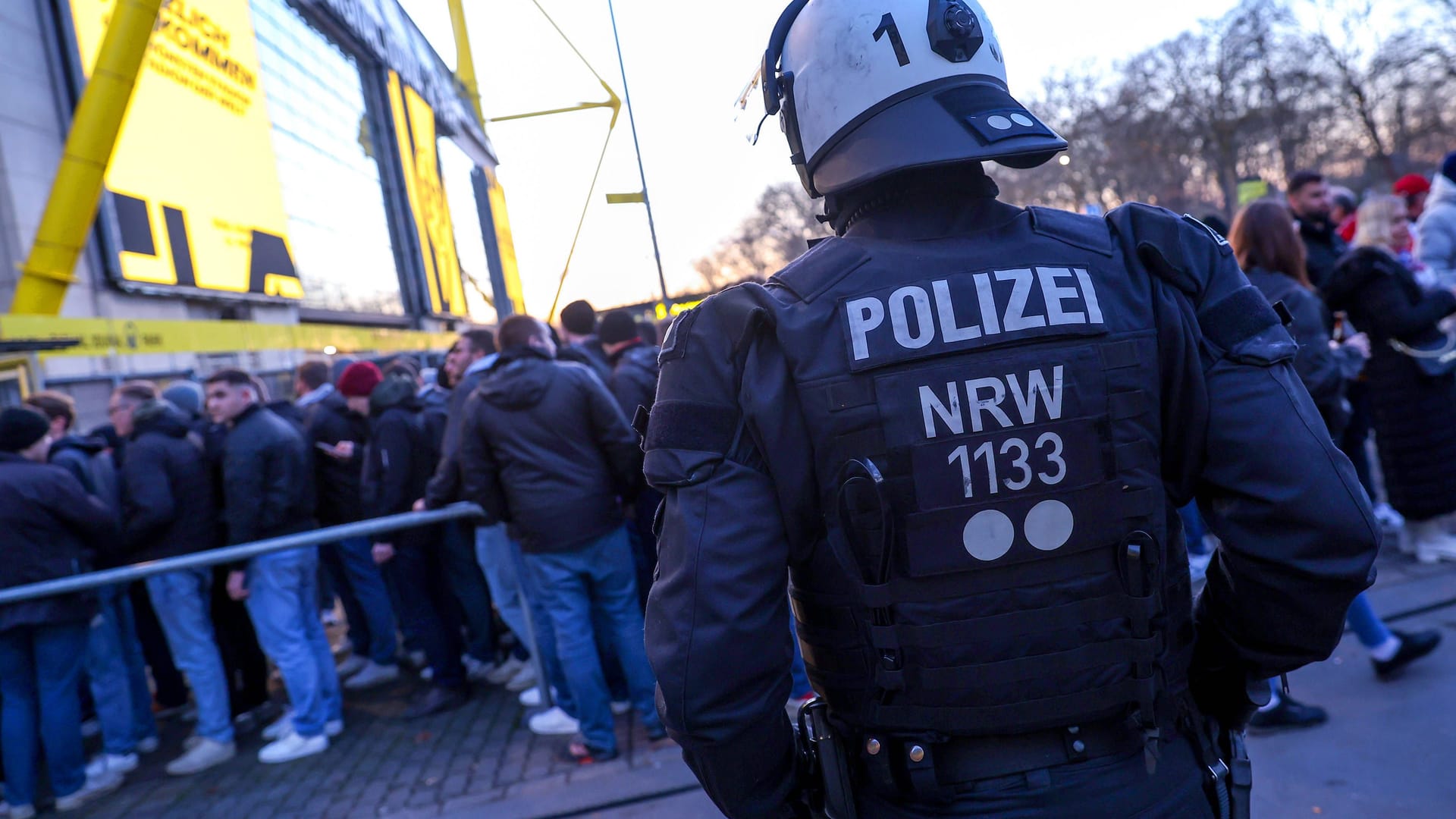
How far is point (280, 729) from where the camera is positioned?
5.05m

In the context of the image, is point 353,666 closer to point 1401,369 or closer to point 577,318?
point 577,318

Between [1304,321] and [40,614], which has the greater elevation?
[1304,321]

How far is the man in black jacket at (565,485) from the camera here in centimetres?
422

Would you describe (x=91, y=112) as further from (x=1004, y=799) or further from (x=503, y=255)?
(x=1004, y=799)

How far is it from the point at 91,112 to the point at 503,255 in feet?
25.0

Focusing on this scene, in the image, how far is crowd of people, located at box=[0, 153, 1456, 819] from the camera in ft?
14.0

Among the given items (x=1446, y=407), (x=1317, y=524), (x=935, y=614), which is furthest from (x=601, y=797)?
(x=1446, y=407)

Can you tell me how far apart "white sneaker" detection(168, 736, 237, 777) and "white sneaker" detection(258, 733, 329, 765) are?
193 mm

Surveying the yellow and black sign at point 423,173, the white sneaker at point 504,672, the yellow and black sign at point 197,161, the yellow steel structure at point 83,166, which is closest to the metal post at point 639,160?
the white sneaker at point 504,672

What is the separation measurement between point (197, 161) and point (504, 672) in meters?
14.1

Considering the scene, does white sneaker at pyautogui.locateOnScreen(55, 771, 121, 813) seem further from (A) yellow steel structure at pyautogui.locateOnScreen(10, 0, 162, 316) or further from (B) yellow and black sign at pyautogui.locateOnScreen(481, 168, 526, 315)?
(A) yellow steel structure at pyautogui.locateOnScreen(10, 0, 162, 316)

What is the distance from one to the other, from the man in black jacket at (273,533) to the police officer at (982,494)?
4.04 m

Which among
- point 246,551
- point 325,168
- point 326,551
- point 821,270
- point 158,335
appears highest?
point 325,168

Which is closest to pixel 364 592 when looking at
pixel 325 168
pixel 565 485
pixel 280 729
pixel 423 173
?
pixel 280 729
